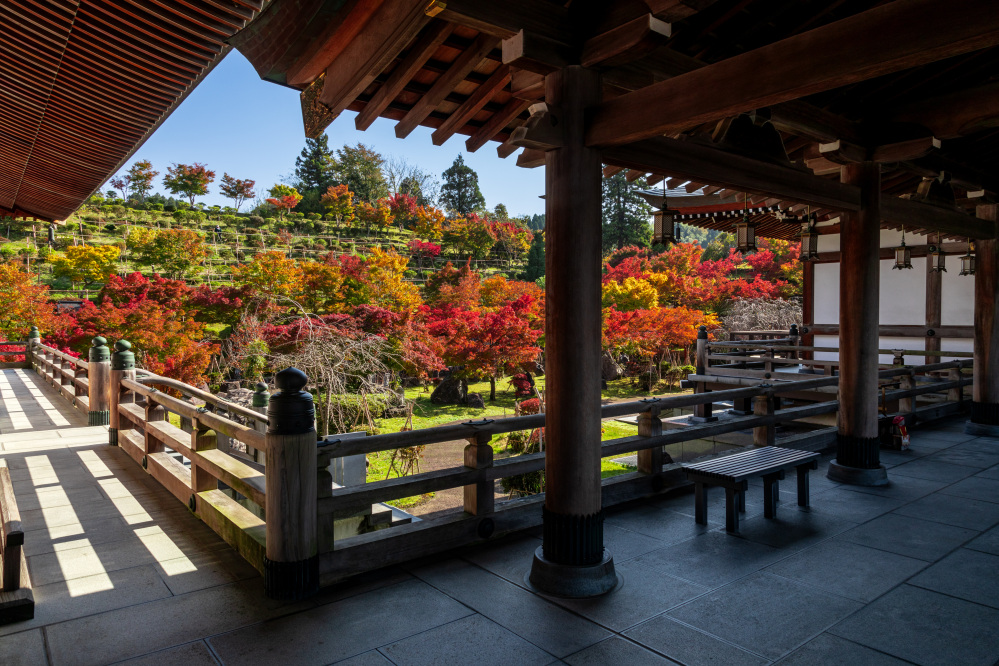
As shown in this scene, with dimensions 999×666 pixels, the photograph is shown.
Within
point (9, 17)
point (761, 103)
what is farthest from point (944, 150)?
point (9, 17)

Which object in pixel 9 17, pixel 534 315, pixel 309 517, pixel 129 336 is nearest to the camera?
pixel 9 17

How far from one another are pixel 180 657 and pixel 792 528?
3722 mm

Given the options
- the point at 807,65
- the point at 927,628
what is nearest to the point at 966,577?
the point at 927,628

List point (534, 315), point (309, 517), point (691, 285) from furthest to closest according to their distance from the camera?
point (691, 285)
point (534, 315)
point (309, 517)

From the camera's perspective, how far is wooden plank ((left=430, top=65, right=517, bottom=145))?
3651 millimetres

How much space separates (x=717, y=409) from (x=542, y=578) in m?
9.28

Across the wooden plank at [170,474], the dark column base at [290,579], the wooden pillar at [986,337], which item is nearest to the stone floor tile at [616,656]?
the dark column base at [290,579]

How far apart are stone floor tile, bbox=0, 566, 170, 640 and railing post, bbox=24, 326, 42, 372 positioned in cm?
1677

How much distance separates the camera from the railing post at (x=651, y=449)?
482cm

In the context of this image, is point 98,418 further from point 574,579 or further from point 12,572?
point 574,579

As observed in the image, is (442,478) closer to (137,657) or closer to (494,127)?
(137,657)

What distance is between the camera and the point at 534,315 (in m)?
20.0

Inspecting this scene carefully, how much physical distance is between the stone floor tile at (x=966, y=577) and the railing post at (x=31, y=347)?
19999 millimetres

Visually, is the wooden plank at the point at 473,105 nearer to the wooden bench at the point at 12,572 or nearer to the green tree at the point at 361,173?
the wooden bench at the point at 12,572
